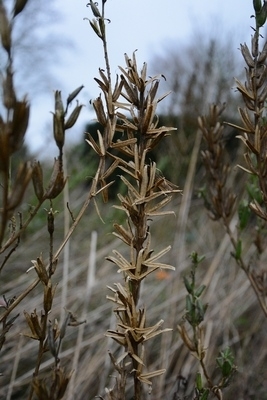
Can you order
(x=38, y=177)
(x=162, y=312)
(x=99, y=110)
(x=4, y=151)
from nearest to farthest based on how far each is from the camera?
1. (x=4, y=151)
2. (x=38, y=177)
3. (x=99, y=110)
4. (x=162, y=312)

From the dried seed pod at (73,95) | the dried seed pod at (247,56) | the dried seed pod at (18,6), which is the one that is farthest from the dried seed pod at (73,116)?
the dried seed pod at (247,56)

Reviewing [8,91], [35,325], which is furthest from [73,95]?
[35,325]

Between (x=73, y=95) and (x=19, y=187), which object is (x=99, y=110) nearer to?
(x=73, y=95)

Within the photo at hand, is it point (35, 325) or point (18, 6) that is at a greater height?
point (18, 6)

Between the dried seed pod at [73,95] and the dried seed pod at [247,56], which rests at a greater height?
the dried seed pod at [247,56]

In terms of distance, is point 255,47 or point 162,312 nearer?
point 255,47

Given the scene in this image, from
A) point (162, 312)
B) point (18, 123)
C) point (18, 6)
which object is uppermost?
point (18, 6)

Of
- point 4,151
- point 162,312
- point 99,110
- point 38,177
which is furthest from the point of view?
point 162,312

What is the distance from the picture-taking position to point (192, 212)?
12.8 ft

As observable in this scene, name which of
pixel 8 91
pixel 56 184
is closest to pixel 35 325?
pixel 56 184

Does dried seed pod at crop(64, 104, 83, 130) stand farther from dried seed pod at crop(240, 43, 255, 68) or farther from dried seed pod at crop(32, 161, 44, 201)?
dried seed pod at crop(240, 43, 255, 68)

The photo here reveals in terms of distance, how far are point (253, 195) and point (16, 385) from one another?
0.90 metres

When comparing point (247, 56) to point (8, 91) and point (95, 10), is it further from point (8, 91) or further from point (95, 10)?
point (8, 91)

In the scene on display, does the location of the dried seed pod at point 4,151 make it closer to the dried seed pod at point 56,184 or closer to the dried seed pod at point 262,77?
the dried seed pod at point 56,184
